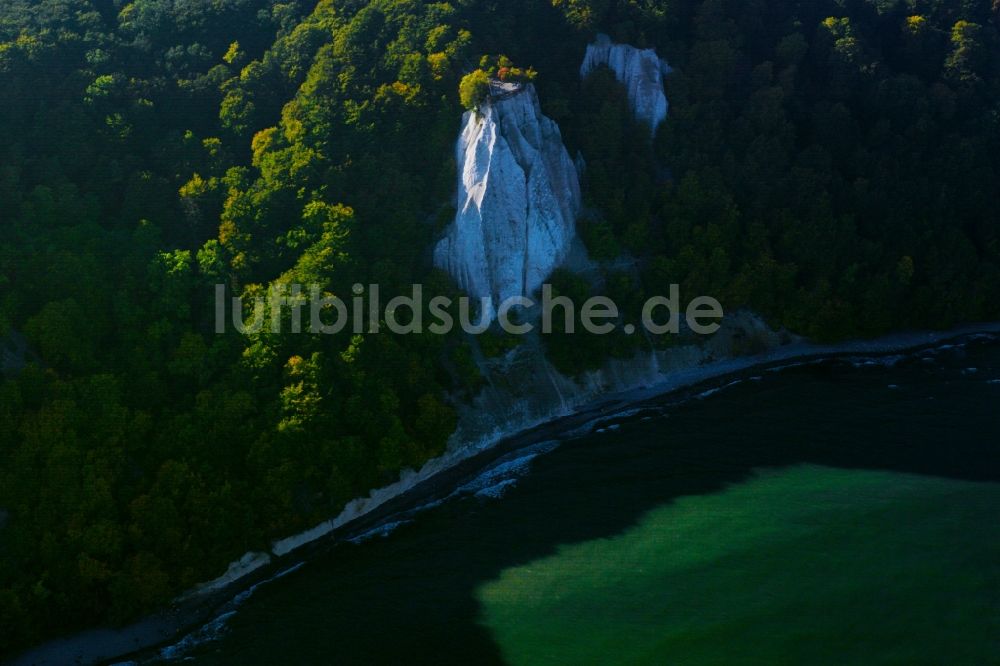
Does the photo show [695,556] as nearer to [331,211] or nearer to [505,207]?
[505,207]

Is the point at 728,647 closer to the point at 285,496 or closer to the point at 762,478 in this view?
the point at 762,478

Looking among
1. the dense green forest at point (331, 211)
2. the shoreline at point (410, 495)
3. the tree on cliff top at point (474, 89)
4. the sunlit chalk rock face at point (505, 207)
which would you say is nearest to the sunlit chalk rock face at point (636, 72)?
the dense green forest at point (331, 211)

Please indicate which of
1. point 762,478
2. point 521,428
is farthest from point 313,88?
point 762,478

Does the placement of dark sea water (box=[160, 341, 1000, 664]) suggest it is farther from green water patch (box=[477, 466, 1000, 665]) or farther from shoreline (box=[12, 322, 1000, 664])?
shoreline (box=[12, 322, 1000, 664])

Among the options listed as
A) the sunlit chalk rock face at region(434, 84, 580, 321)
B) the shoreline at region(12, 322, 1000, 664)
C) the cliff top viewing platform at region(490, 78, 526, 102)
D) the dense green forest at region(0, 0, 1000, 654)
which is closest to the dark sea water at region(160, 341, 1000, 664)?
the shoreline at region(12, 322, 1000, 664)

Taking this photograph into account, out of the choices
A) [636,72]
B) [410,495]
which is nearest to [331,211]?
[410,495]

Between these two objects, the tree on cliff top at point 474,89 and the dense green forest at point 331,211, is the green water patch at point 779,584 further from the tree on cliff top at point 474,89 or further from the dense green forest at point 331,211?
the tree on cliff top at point 474,89
